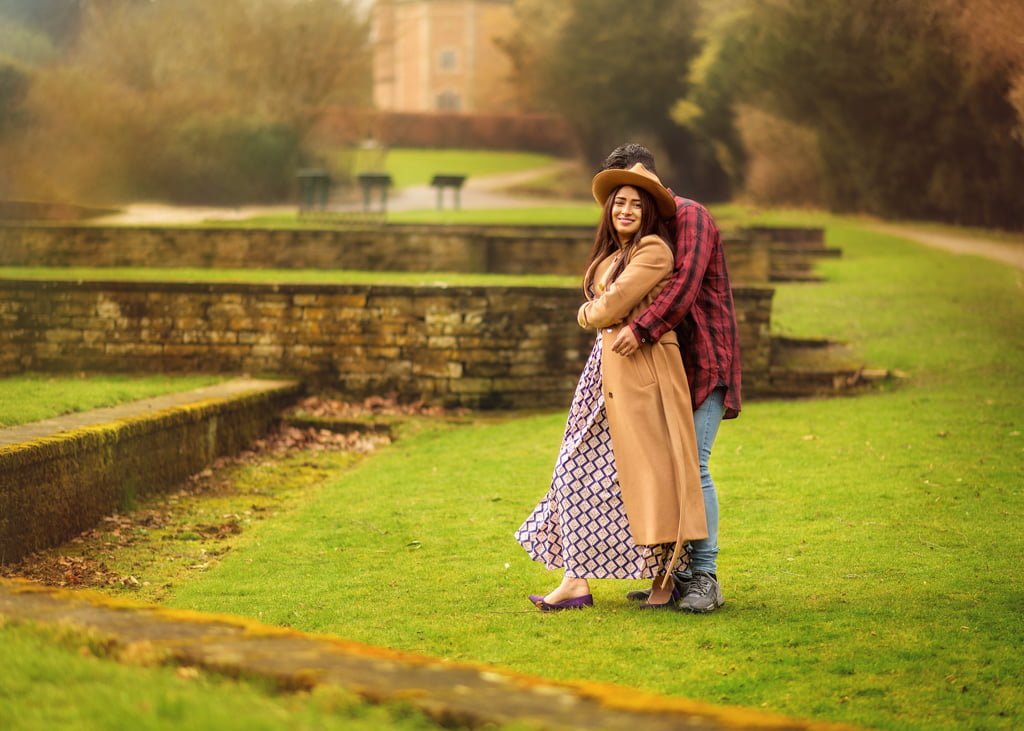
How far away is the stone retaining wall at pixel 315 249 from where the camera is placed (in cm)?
1800

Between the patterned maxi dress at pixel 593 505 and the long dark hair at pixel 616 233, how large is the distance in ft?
1.07

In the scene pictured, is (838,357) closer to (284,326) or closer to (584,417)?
(284,326)

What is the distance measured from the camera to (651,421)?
541 centimetres

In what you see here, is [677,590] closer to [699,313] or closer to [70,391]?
[699,313]

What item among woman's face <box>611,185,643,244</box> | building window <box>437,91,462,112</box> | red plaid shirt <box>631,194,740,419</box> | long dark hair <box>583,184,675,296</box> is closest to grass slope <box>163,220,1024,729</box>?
red plaid shirt <box>631,194,740,419</box>

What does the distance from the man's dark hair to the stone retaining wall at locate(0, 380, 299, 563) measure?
12.1ft

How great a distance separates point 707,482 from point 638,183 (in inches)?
50.2

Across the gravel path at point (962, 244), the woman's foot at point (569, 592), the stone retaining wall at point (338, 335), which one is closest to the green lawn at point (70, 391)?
the stone retaining wall at point (338, 335)

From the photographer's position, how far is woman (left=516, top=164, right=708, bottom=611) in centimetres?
539

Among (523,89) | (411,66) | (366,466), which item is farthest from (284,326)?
(411,66)

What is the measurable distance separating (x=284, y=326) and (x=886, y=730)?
947 centimetres

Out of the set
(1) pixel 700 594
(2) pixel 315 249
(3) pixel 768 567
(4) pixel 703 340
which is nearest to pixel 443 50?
(2) pixel 315 249

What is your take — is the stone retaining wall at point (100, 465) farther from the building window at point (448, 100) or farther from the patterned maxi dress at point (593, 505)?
the building window at point (448, 100)

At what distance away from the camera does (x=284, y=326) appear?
42.2ft
